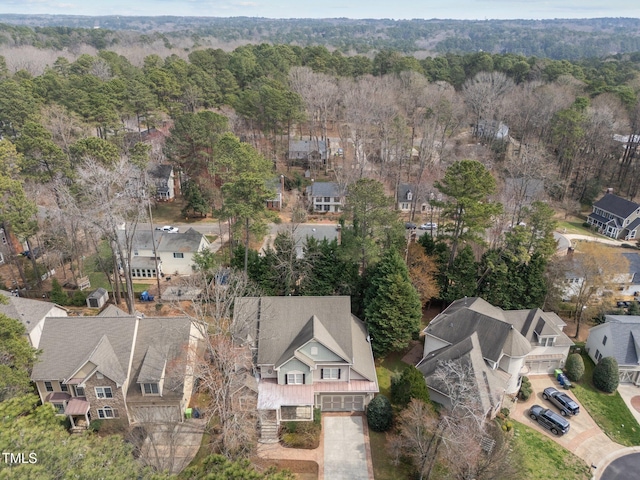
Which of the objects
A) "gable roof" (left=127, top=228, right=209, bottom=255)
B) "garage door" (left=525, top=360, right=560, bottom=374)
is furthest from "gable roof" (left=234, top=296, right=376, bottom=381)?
"gable roof" (left=127, top=228, right=209, bottom=255)

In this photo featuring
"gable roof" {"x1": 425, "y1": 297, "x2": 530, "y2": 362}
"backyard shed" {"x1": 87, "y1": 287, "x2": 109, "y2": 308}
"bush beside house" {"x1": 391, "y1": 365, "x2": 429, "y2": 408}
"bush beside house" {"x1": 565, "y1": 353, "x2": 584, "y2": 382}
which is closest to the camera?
"bush beside house" {"x1": 391, "y1": 365, "x2": 429, "y2": 408}

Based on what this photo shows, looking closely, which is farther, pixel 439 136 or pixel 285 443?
pixel 439 136

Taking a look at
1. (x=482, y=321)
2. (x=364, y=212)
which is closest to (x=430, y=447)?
(x=482, y=321)

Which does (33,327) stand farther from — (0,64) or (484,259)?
(0,64)

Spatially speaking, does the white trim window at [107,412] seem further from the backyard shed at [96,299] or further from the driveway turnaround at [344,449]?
the backyard shed at [96,299]

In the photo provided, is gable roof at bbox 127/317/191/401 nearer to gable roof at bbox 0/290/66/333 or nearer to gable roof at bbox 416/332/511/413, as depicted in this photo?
gable roof at bbox 0/290/66/333
